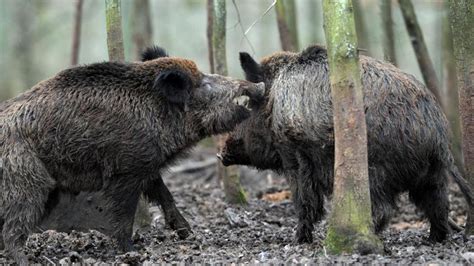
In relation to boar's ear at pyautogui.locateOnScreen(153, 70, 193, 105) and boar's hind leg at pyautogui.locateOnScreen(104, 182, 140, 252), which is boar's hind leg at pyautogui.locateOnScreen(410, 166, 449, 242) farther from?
boar's hind leg at pyautogui.locateOnScreen(104, 182, 140, 252)

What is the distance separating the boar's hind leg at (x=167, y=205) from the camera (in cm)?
964

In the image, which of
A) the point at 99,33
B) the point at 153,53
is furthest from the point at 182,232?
the point at 99,33

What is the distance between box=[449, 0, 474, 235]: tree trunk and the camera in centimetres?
877

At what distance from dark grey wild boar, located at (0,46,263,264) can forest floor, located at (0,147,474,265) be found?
0.53m

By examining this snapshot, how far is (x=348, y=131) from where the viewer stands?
23.6ft

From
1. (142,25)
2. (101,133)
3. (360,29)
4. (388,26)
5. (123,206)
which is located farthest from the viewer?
(142,25)

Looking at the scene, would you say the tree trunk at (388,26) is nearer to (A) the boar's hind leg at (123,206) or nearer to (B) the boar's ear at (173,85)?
(B) the boar's ear at (173,85)

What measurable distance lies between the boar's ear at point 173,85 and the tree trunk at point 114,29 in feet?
Result: 4.24

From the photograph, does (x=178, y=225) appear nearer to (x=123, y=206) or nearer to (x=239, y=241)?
(x=239, y=241)

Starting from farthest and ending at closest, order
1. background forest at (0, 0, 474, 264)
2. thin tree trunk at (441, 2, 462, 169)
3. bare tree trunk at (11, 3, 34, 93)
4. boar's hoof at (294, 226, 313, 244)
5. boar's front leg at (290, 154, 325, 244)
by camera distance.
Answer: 1. bare tree trunk at (11, 3, 34, 93)
2. thin tree trunk at (441, 2, 462, 169)
3. boar's hoof at (294, 226, 313, 244)
4. boar's front leg at (290, 154, 325, 244)
5. background forest at (0, 0, 474, 264)

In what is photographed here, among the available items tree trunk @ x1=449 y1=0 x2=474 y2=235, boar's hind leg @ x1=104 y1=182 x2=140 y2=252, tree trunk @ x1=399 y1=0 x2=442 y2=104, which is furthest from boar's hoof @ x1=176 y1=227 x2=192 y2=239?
tree trunk @ x1=399 y1=0 x2=442 y2=104

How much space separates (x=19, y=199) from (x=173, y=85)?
207 cm

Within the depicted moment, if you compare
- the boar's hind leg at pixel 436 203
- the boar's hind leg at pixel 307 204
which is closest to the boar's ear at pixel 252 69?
the boar's hind leg at pixel 307 204

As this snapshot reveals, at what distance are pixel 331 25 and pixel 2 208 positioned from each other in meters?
3.80
